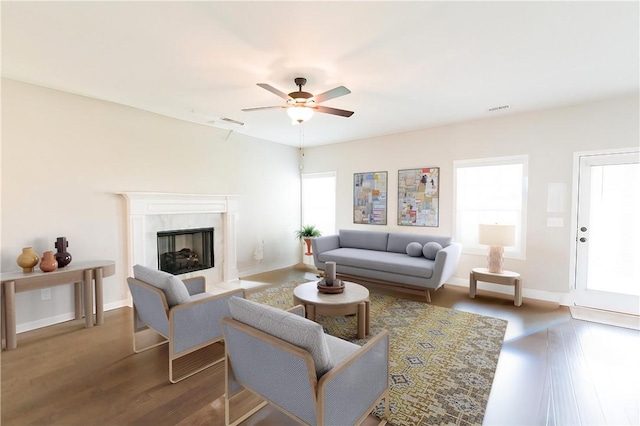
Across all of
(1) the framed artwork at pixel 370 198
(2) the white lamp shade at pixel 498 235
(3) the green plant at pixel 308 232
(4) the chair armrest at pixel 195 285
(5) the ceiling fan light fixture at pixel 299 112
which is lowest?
(4) the chair armrest at pixel 195 285

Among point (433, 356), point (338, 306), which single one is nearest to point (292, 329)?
point (338, 306)

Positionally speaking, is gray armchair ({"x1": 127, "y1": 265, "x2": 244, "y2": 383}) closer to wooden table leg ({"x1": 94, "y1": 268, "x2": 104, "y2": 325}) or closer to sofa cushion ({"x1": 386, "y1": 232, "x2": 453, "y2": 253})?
wooden table leg ({"x1": 94, "y1": 268, "x2": 104, "y2": 325})

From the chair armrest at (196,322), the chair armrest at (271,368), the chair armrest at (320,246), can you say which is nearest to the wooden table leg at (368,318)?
the chair armrest at (196,322)

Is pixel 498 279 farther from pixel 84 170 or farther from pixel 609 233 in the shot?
pixel 84 170

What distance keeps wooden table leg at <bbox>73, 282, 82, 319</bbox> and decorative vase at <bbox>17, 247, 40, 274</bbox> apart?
483 millimetres

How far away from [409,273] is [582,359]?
6.43 ft

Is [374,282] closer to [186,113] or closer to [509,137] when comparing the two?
[509,137]

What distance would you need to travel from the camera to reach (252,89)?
131 inches

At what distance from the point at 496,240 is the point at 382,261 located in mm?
1576

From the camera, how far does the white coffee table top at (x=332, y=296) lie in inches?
116

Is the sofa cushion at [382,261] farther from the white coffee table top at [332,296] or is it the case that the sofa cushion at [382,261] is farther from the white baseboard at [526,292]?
the white coffee table top at [332,296]

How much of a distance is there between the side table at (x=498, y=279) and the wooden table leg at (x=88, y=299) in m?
4.91

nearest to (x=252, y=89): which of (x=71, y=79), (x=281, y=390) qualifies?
(x=71, y=79)

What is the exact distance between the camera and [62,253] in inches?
127
